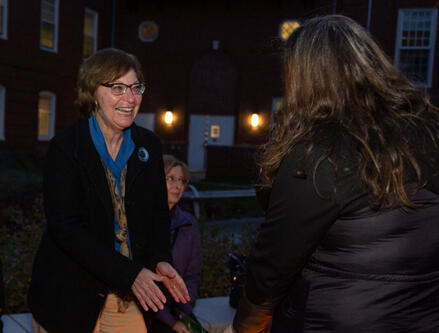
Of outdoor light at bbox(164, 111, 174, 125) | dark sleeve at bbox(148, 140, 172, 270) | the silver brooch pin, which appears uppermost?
outdoor light at bbox(164, 111, 174, 125)

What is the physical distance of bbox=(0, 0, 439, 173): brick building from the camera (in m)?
15.8

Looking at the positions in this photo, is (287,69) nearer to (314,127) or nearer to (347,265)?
(314,127)

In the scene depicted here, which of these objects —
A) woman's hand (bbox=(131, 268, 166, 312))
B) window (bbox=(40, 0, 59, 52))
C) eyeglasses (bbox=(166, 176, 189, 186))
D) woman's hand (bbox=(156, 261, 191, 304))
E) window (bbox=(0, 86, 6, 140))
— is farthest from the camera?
window (bbox=(40, 0, 59, 52))

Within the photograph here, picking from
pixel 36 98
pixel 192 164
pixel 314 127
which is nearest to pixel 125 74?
pixel 314 127

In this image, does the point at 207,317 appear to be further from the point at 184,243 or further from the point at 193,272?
the point at 184,243

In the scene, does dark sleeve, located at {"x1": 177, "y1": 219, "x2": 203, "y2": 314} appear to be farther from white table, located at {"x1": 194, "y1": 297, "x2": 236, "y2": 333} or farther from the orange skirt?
the orange skirt

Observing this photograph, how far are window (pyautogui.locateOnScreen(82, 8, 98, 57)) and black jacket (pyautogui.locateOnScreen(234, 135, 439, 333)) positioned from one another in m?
18.0

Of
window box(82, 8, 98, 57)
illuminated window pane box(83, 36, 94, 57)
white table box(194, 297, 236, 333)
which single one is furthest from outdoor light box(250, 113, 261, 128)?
white table box(194, 297, 236, 333)

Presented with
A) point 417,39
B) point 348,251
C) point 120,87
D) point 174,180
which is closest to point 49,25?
point 417,39

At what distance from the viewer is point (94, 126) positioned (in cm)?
226

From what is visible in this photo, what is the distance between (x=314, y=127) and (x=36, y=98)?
16.1 metres

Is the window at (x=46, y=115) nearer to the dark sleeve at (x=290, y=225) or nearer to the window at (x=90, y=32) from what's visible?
the window at (x=90, y=32)

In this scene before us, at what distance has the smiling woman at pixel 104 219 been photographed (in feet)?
6.58

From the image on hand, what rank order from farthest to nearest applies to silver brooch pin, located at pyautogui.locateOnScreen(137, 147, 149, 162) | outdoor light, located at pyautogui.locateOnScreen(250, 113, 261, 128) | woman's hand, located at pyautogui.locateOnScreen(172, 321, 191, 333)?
outdoor light, located at pyautogui.locateOnScreen(250, 113, 261, 128) → woman's hand, located at pyautogui.locateOnScreen(172, 321, 191, 333) → silver brooch pin, located at pyautogui.locateOnScreen(137, 147, 149, 162)
